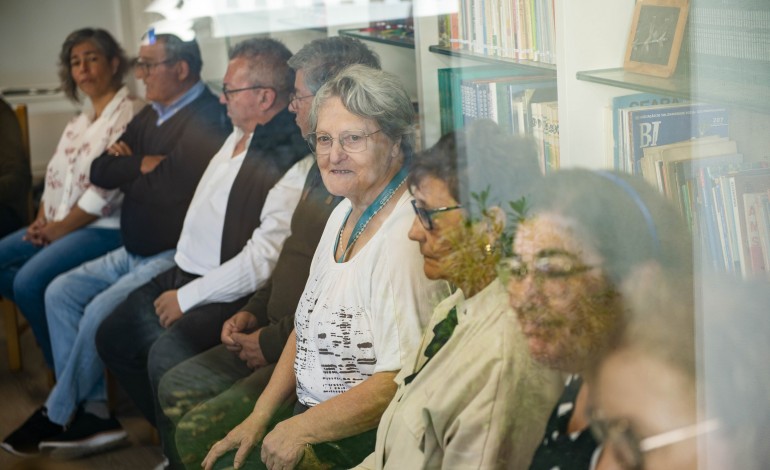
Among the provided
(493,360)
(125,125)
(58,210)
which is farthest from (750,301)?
(58,210)

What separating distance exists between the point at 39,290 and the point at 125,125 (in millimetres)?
469

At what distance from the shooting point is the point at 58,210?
2008mm

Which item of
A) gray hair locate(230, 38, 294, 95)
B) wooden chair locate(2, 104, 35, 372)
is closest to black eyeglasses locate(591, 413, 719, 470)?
gray hair locate(230, 38, 294, 95)

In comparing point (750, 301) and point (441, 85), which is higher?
point (441, 85)

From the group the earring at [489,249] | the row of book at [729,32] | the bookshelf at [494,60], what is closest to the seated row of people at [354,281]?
the earring at [489,249]

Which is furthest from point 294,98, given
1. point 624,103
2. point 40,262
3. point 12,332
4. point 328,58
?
point 12,332

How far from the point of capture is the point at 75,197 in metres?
1.99

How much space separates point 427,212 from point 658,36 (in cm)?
45

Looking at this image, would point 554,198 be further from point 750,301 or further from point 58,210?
point 58,210

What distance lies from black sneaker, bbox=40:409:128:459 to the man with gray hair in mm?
153

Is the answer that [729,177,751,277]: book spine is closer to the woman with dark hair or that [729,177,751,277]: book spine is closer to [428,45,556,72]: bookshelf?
[428,45,556,72]: bookshelf

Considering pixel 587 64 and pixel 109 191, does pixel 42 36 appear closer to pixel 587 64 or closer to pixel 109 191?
pixel 109 191

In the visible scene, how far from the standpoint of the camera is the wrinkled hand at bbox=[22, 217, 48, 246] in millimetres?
2031

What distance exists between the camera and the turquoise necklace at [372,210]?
154 centimetres
